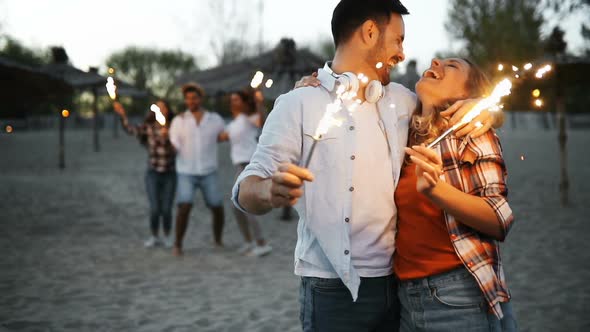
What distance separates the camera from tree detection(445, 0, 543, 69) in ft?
148

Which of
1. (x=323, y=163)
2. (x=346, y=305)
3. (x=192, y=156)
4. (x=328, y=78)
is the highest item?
(x=328, y=78)

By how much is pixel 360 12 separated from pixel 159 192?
6.64 m

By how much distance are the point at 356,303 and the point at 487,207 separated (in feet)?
2.03

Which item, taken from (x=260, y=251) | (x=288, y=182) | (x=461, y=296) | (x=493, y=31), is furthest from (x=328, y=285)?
→ (x=493, y=31)

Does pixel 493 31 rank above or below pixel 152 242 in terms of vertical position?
above

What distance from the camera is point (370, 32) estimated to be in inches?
97.3

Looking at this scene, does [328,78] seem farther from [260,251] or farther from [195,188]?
[195,188]

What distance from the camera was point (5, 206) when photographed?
476 inches

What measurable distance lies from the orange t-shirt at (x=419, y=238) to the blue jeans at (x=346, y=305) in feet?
0.36

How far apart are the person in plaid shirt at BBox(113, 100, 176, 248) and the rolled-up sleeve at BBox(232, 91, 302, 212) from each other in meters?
6.11

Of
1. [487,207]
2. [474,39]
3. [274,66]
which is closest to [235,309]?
[487,207]

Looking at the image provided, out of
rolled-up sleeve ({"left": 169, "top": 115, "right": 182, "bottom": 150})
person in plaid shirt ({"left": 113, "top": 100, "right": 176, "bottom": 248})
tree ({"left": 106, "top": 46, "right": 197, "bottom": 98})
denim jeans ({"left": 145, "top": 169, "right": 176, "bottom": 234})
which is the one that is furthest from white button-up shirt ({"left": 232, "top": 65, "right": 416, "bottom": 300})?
tree ({"left": 106, "top": 46, "right": 197, "bottom": 98})

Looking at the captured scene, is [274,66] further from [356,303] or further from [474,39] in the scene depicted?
[474,39]

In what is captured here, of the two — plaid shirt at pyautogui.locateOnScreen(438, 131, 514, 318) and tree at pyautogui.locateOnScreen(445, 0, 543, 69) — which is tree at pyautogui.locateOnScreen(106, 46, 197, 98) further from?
plaid shirt at pyautogui.locateOnScreen(438, 131, 514, 318)
